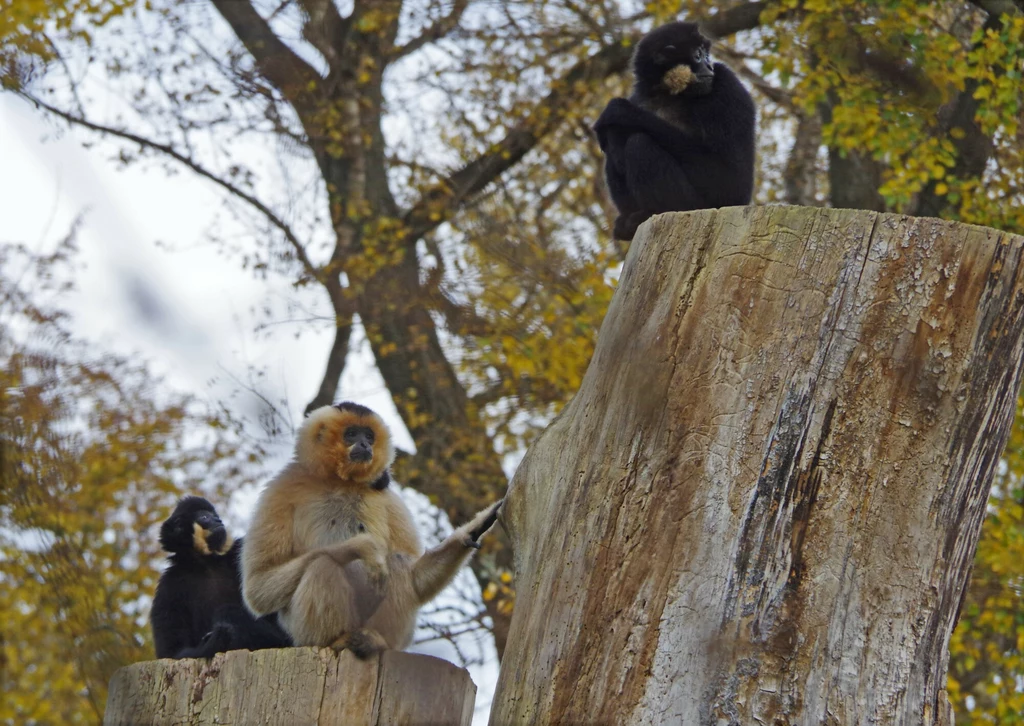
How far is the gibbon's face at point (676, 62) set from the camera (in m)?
6.42

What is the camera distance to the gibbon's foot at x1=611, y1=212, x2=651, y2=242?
616 cm

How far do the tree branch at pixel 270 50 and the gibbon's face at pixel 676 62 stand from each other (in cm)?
543

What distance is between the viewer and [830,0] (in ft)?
35.1

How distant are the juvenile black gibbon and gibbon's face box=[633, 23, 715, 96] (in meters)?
2.52

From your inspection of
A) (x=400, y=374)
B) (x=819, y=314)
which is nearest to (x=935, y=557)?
(x=819, y=314)

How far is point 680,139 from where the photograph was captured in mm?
6293

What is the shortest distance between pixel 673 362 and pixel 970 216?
688cm

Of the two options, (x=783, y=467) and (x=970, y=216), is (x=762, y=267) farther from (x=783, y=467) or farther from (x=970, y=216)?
(x=970, y=216)

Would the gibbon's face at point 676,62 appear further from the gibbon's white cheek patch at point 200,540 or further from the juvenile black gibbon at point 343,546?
the gibbon's white cheek patch at point 200,540

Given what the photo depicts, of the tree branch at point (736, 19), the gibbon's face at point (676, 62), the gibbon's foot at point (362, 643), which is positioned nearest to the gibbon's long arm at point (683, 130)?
the gibbon's face at point (676, 62)

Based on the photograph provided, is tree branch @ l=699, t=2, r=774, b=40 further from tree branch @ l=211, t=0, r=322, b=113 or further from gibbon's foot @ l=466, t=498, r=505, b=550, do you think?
gibbon's foot @ l=466, t=498, r=505, b=550

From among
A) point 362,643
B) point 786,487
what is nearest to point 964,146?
point 786,487

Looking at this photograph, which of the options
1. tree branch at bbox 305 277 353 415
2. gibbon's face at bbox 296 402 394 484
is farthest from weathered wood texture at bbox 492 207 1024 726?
tree branch at bbox 305 277 353 415

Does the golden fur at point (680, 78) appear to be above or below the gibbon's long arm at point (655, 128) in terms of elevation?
above
